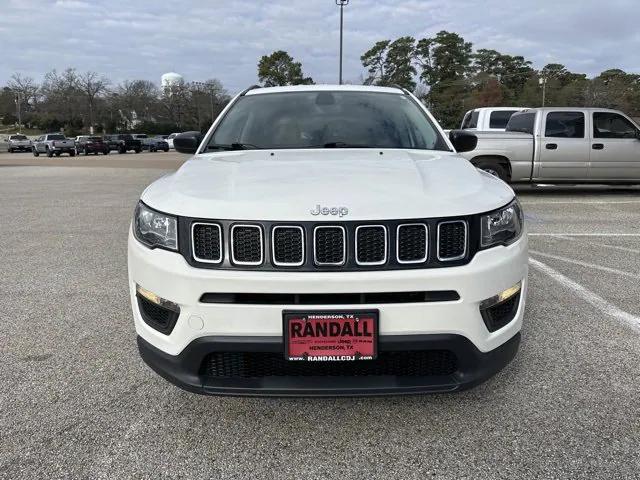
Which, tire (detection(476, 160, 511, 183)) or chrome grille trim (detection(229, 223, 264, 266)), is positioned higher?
chrome grille trim (detection(229, 223, 264, 266))

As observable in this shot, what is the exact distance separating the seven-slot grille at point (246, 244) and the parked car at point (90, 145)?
145ft

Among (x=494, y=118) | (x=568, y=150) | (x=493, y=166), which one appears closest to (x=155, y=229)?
(x=493, y=166)

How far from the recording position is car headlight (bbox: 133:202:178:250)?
2.36 meters

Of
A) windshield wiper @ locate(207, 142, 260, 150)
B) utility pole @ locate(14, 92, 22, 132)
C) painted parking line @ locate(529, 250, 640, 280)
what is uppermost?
utility pole @ locate(14, 92, 22, 132)

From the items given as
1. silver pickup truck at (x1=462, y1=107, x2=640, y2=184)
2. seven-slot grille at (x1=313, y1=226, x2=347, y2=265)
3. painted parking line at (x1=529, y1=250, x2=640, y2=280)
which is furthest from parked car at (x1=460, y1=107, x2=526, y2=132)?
seven-slot grille at (x1=313, y1=226, x2=347, y2=265)

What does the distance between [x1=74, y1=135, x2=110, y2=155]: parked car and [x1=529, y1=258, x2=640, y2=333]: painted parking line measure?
42.6 metres

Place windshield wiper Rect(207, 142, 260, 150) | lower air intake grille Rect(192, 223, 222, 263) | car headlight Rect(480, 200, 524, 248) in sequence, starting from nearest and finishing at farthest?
1. lower air intake grille Rect(192, 223, 222, 263)
2. car headlight Rect(480, 200, 524, 248)
3. windshield wiper Rect(207, 142, 260, 150)

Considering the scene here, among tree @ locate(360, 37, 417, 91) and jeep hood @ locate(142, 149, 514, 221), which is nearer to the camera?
jeep hood @ locate(142, 149, 514, 221)

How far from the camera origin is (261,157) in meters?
3.12

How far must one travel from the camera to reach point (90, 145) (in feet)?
139

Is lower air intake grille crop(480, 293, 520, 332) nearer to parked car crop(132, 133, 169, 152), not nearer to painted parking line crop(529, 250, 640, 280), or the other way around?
painted parking line crop(529, 250, 640, 280)

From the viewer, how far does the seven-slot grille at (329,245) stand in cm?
221

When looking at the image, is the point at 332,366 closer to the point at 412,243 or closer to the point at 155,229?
the point at 412,243

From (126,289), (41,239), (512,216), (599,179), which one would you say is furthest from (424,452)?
(599,179)
